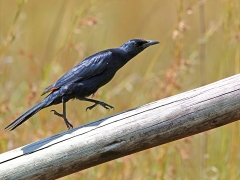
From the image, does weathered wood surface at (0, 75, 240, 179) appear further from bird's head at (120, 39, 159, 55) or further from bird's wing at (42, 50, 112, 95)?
bird's head at (120, 39, 159, 55)

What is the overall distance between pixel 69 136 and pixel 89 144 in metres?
0.13

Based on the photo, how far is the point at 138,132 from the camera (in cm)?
298

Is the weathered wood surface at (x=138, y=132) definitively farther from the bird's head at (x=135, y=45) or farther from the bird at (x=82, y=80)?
the bird's head at (x=135, y=45)

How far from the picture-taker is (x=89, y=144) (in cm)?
299

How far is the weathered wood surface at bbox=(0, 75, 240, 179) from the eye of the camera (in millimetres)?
2963

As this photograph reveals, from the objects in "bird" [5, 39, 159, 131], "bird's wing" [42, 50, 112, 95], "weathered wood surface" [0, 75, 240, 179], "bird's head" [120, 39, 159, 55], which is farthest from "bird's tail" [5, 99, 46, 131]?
"bird's head" [120, 39, 159, 55]

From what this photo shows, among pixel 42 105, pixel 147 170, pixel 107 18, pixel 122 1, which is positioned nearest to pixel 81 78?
pixel 42 105

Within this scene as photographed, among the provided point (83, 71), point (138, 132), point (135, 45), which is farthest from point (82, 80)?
point (138, 132)

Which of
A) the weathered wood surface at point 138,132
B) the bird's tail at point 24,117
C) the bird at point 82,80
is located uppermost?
the bird at point 82,80

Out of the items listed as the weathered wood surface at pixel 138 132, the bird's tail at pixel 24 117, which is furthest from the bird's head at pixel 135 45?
the weathered wood surface at pixel 138 132

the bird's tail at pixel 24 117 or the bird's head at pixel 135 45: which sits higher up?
the bird's head at pixel 135 45

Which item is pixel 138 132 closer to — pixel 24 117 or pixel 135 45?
pixel 24 117

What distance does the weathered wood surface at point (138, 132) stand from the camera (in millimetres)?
2963

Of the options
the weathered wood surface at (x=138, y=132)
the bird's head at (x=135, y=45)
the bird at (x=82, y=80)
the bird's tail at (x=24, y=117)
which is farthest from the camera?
the bird's head at (x=135, y=45)
